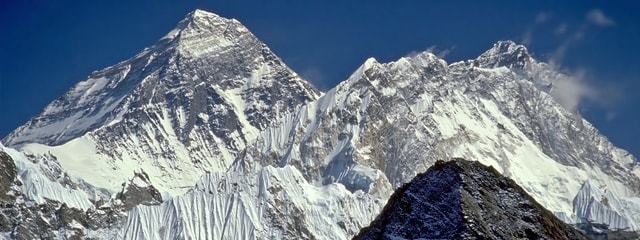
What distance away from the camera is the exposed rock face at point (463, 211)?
3444cm

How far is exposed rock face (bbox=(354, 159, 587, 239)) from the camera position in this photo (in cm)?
3444

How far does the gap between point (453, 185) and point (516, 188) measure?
181cm

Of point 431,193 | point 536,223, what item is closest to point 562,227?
point 536,223

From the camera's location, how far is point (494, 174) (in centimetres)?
3669

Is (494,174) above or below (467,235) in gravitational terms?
above

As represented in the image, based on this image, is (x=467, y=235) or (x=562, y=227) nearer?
(x=467, y=235)

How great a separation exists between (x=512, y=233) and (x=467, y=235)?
4.63 ft

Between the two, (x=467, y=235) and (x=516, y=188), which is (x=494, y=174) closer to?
(x=516, y=188)

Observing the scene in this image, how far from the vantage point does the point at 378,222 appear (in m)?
36.8

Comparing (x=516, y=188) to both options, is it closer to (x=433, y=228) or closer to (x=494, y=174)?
(x=494, y=174)

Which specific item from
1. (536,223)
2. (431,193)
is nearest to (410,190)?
(431,193)

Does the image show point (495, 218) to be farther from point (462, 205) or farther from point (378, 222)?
point (378, 222)

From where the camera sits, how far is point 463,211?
34.5 m

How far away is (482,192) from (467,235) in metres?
2.02
